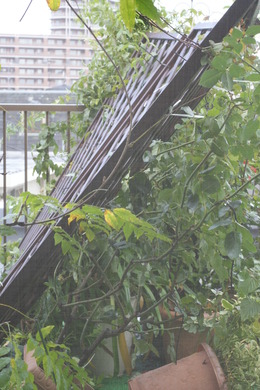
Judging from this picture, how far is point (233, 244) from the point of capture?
1246mm

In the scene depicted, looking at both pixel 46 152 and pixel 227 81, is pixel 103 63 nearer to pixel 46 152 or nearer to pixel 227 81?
pixel 46 152

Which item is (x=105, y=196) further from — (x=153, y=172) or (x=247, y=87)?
(x=247, y=87)

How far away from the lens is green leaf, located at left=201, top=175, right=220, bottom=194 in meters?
1.28

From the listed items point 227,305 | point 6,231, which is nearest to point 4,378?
point 6,231

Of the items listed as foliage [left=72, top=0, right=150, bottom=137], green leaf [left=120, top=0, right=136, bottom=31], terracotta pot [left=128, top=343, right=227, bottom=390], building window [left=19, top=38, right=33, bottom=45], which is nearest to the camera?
green leaf [left=120, top=0, right=136, bottom=31]

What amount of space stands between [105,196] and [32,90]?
1347 mm

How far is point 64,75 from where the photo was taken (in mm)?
2695

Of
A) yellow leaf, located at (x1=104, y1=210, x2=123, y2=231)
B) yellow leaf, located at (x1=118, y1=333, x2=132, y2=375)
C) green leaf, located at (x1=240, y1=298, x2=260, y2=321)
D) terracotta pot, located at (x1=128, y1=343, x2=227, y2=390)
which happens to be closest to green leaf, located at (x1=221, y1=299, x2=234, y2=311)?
terracotta pot, located at (x1=128, y1=343, x2=227, y2=390)

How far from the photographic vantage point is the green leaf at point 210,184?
1.28 m

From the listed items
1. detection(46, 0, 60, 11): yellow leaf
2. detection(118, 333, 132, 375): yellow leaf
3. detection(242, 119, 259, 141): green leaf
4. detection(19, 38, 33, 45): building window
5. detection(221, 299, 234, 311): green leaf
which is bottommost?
detection(118, 333, 132, 375): yellow leaf

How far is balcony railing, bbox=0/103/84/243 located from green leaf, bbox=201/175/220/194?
1.37m

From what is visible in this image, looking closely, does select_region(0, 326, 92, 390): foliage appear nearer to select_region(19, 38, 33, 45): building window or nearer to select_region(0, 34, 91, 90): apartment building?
select_region(0, 34, 91, 90): apartment building

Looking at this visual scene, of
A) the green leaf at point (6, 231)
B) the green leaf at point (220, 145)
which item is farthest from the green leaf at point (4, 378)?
the green leaf at point (220, 145)

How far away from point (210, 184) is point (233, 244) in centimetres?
14
